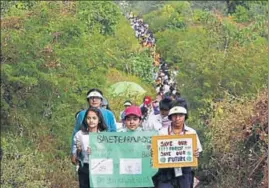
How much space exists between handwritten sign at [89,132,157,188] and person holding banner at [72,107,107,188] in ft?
0.40

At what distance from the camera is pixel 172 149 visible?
780 centimetres

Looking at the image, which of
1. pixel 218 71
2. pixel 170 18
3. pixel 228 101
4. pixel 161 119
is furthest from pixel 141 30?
pixel 161 119

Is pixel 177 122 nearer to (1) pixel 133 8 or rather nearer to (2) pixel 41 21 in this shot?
(2) pixel 41 21

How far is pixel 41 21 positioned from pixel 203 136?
5.23 m

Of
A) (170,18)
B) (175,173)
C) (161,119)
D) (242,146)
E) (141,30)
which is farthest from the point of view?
(141,30)

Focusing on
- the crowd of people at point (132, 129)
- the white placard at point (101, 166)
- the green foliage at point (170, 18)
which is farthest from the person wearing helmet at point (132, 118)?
the green foliage at point (170, 18)

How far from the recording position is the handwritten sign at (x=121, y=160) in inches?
311

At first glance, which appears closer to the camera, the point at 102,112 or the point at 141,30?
the point at 102,112

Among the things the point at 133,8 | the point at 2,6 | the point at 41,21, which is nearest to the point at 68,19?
the point at 41,21

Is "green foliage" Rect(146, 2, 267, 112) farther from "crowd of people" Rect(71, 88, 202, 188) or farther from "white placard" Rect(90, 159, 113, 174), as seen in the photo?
"white placard" Rect(90, 159, 113, 174)

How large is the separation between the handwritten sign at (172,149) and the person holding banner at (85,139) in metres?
0.64

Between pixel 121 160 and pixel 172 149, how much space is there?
553 mm

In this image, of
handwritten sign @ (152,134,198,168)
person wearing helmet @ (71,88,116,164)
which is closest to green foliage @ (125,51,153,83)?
person wearing helmet @ (71,88,116,164)

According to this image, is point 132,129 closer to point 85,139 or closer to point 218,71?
point 85,139
